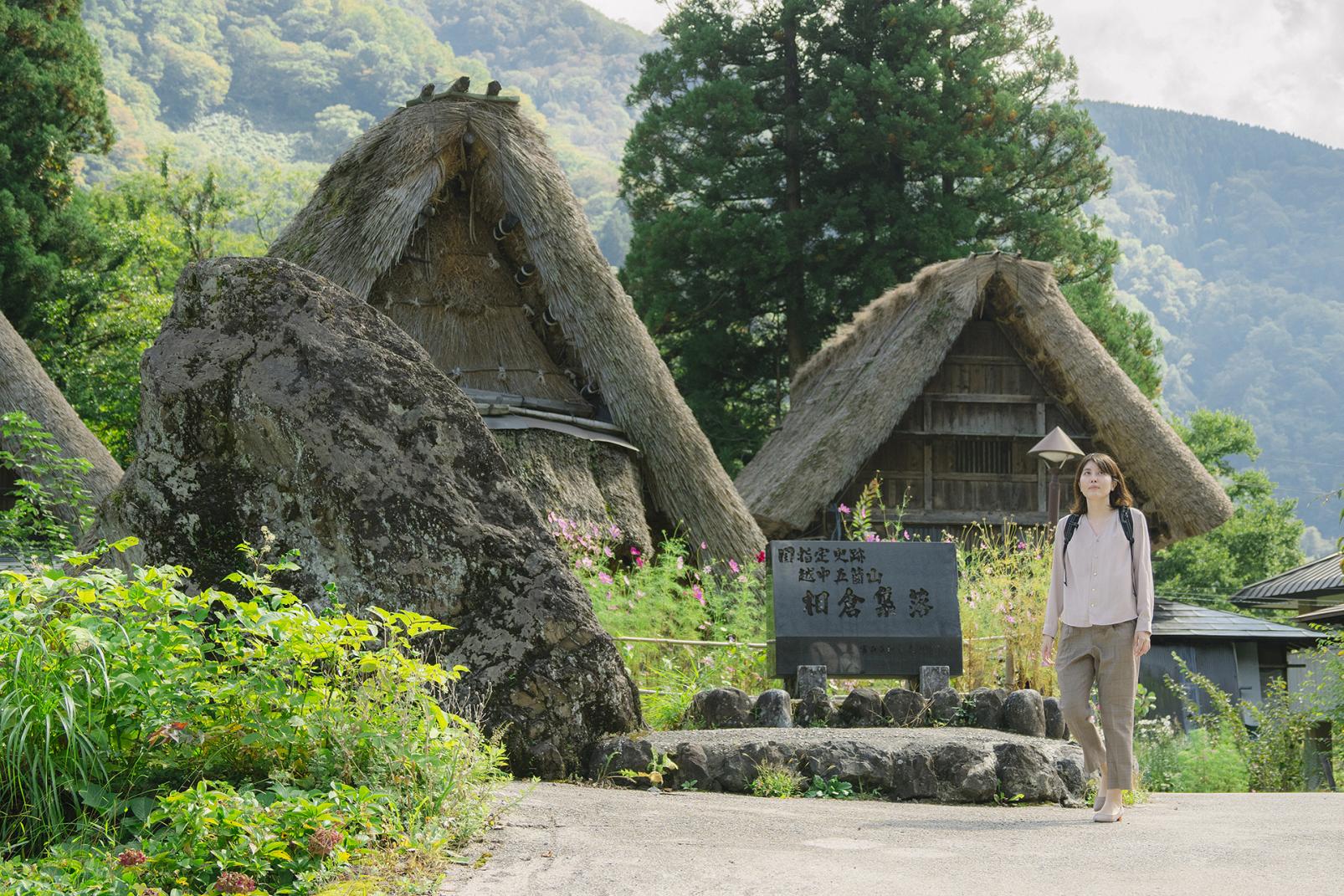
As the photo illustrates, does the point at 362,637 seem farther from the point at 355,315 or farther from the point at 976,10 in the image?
the point at 976,10

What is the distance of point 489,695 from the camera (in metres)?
5.17

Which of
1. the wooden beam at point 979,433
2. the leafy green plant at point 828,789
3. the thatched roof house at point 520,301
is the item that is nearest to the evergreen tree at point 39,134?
the thatched roof house at point 520,301

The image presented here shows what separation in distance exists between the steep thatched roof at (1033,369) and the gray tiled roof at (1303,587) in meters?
6.45

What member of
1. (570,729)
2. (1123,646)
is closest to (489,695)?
(570,729)

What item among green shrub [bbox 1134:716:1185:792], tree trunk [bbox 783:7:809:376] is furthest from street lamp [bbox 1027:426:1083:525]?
tree trunk [bbox 783:7:809:376]

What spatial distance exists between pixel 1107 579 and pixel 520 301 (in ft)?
24.4

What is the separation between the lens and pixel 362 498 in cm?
519

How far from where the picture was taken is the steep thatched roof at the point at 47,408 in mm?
13266

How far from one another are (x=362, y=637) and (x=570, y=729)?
63.1 inches

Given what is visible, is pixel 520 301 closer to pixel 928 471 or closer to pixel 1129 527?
pixel 928 471

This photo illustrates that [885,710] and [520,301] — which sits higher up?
[520,301]

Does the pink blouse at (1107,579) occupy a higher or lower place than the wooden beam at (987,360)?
lower

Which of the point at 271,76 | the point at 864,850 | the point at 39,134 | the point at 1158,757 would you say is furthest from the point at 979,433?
the point at 271,76

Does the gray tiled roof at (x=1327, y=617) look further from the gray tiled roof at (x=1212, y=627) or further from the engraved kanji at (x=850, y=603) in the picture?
the engraved kanji at (x=850, y=603)
